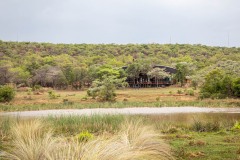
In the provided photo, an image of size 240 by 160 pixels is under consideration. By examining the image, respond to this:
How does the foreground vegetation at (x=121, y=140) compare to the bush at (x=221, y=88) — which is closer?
the foreground vegetation at (x=121, y=140)

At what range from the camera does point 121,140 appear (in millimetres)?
6277

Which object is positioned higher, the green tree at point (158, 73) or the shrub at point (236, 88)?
the green tree at point (158, 73)

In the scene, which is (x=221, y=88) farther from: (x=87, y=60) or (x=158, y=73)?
(x=87, y=60)

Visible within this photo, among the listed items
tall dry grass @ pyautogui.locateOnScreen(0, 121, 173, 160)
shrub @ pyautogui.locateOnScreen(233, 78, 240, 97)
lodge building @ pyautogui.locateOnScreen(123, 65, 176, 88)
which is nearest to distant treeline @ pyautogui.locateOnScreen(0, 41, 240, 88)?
lodge building @ pyautogui.locateOnScreen(123, 65, 176, 88)

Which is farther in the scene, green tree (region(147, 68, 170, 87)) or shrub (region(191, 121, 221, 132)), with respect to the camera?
green tree (region(147, 68, 170, 87))

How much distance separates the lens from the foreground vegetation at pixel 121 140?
4430mm

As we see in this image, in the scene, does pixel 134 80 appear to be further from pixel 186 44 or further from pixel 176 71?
pixel 186 44

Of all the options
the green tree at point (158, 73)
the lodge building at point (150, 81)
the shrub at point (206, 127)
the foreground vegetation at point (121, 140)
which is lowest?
the shrub at point (206, 127)

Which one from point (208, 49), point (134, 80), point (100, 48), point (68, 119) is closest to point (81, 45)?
point (100, 48)

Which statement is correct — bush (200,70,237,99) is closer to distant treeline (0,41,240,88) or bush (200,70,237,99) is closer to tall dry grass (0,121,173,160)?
distant treeline (0,41,240,88)

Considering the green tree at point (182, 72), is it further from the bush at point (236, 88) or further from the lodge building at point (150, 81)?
the bush at point (236, 88)

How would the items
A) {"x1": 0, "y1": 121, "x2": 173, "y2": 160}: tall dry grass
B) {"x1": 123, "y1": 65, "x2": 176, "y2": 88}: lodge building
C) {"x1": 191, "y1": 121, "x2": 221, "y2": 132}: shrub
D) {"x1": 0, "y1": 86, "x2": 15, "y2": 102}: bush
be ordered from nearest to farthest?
{"x1": 0, "y1": 121, "x2": 173, "y2": 160}: tall dry grass
{"x1": 191, "y1": 121, "x2": 221, "y2": 132}: shrub
{"x1": 0, "y1": 86, "x2": 15, "y2": 102}: bush
{"x1": 123, "y1": 65, "x2": 176, "y2": 88}: lodge building

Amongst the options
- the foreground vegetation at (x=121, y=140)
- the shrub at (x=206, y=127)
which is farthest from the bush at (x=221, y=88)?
the foreground vegetation at (x=121, y=140)

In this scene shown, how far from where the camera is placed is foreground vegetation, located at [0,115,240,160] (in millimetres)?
4430
